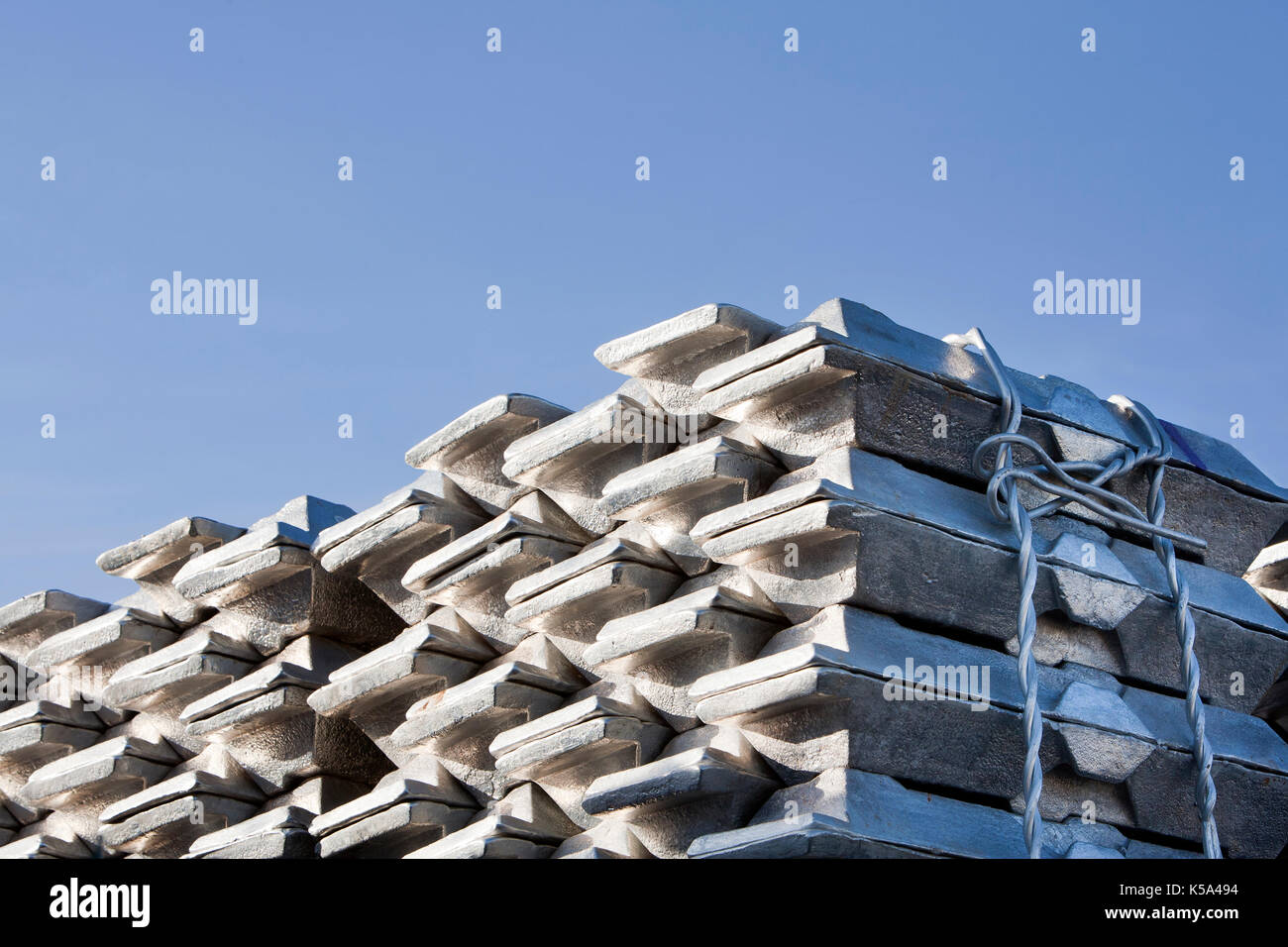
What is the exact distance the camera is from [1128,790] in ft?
11.4

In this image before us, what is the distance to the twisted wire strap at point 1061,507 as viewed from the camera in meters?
3.29

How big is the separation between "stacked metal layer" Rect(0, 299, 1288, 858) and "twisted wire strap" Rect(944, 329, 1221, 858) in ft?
0.16

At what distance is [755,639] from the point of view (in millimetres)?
3387

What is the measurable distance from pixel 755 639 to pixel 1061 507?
802mm

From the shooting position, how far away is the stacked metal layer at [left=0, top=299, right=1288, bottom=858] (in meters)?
3.18

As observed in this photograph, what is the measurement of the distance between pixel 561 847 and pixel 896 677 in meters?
0.95

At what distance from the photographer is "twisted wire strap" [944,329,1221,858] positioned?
3289 millimetres

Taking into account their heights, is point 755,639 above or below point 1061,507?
below

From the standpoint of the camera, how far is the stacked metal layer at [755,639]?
3.18 metres

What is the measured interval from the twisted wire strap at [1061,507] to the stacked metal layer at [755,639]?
48mm

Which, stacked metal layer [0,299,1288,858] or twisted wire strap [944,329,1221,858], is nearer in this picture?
stacked metal layer [0,299,1288,858]

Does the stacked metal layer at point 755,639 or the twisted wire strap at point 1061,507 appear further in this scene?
the twisted wire strap at point 1061,507

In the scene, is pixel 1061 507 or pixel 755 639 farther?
pixel 1061 507
